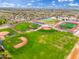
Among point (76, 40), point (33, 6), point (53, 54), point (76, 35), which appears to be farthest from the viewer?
point (33, 6)

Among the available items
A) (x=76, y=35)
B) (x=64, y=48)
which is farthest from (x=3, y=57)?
(x=76, y=35)

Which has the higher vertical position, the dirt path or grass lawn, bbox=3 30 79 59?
grass lawn, bbox=3 30 79 59

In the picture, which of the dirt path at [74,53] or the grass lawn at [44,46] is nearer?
the grass lawn at [44,46]

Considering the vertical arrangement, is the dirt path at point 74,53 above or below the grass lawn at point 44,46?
below

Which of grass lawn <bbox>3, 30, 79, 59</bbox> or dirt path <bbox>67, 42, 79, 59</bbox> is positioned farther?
dirt path <bbox>67, 42, 79, 59</bbox>

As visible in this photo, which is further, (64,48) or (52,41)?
(52,41)

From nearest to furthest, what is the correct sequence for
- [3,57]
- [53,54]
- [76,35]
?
[3,57]
[53,54]
[76,35]

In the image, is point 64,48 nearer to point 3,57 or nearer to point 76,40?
point 76,40
